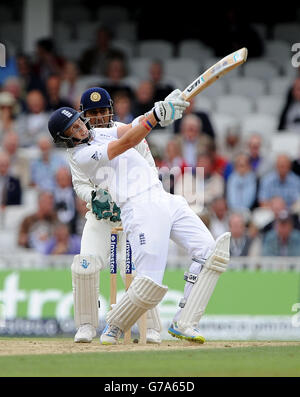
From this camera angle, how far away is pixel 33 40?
59.0 ft

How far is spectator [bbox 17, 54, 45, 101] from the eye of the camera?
16.8 meters

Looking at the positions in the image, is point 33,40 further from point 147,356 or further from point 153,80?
point 147,356

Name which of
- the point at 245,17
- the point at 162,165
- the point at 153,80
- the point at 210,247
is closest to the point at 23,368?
the point at 210,247

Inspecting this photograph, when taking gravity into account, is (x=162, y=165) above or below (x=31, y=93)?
below

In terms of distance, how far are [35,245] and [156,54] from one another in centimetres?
536

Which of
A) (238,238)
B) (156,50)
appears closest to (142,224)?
(238,238)

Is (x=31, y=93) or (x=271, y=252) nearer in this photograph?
(x=271, y=252)

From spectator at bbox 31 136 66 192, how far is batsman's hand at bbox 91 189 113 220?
582 centimetres

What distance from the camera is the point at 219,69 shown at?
8141 mm

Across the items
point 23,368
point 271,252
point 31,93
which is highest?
point 31,93

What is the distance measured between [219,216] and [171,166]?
0.97 metres

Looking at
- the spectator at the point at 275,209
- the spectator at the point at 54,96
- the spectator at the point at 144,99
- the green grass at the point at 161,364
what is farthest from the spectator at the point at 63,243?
the green grass at the point at 161,364

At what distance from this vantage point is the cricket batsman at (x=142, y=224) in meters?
8.32

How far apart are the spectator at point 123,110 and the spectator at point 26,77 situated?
75.7 inches
